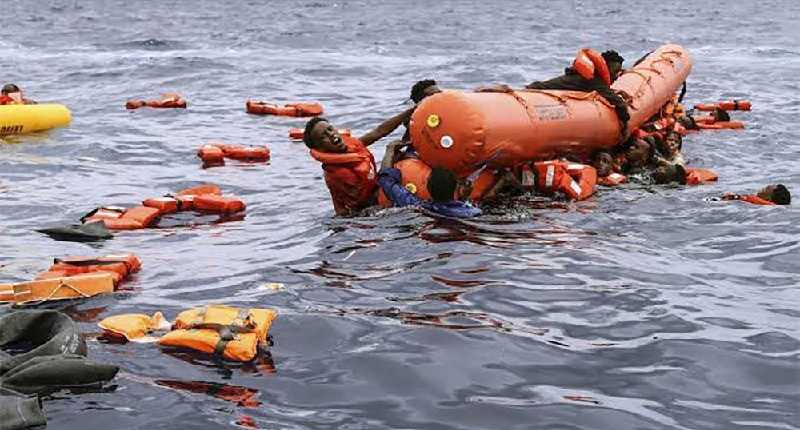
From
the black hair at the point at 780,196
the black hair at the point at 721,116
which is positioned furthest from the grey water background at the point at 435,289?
the black hair at the point at 721,116

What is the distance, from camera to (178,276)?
7.81 m

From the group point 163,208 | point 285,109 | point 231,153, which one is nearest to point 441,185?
point 163,208

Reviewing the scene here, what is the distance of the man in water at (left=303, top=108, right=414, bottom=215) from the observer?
9.48m

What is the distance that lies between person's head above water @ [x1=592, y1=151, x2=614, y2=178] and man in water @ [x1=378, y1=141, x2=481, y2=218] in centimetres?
244

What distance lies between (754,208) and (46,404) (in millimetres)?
7113

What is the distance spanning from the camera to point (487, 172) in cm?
992

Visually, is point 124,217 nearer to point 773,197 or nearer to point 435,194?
point 435,194

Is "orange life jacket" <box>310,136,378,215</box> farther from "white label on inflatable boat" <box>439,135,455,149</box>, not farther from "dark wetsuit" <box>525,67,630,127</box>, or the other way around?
"dark wetsuit" <box>525,67,630,127</box>

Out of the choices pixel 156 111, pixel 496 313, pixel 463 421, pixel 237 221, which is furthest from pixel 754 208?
pixel 156 111

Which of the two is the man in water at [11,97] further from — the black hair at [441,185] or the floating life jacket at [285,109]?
the black hair at [441,185]

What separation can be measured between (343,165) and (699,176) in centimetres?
446

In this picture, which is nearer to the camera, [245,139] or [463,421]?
[463,421]

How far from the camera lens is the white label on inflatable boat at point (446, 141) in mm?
9398

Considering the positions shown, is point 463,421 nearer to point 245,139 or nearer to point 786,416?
point 786,416
